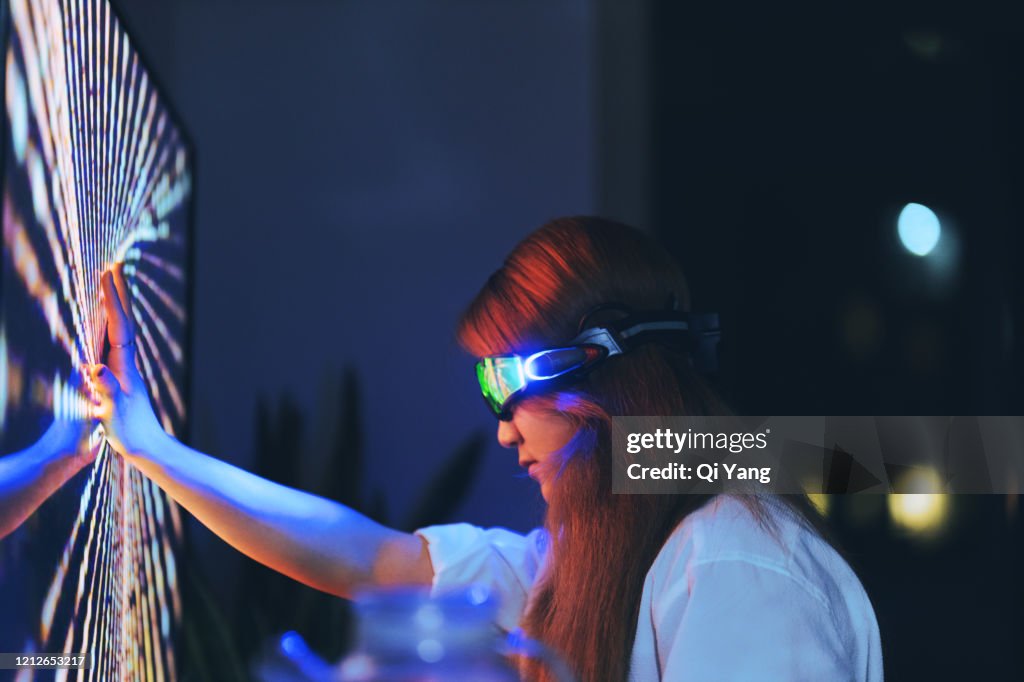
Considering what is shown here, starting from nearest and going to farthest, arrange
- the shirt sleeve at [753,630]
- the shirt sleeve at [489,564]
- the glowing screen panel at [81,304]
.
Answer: the glowing screen panel at [81,304] < the shirt sleeve at [753,630] < the shirt sleeve at [489,564]

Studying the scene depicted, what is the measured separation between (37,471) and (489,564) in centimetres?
62

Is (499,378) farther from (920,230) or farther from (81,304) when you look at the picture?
(920,230)

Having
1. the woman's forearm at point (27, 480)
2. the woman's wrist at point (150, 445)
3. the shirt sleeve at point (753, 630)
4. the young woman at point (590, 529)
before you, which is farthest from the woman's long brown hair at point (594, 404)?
the woman's forearm at point (27, 480)

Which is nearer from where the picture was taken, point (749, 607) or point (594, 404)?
point (749, 607)

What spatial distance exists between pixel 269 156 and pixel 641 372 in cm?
98

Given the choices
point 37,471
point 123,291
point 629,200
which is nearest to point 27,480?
point 37,471

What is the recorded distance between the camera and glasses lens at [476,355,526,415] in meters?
1.14

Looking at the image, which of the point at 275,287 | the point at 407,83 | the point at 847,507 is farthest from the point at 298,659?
the point at 407,83

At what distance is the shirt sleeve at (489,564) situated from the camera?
1239 millimetres

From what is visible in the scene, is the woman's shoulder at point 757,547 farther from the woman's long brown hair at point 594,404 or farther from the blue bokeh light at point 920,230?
the blue bokeh light at point 920,230

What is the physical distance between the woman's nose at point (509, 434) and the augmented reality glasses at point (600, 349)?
0.15ft

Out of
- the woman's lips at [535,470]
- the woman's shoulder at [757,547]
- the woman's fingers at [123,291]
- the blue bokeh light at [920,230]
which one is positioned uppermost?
the blue bokeh light at [920,230]

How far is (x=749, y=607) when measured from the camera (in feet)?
2.98

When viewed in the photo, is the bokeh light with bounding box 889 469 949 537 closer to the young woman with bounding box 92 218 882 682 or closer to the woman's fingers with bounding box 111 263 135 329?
the young woman with bounding box 92 218 882 682
